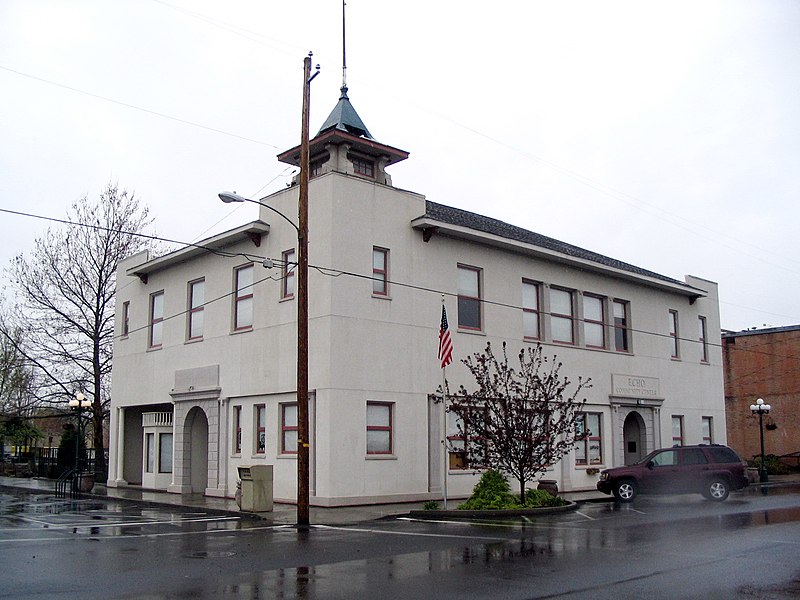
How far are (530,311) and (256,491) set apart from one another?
1288cm

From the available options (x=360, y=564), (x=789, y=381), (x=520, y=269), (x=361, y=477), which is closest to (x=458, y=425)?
(x=361, y=477)

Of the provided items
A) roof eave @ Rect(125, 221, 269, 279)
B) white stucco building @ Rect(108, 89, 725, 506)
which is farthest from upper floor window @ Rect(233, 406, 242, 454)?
roof eave @ Rect(125, 221, 269, 279)

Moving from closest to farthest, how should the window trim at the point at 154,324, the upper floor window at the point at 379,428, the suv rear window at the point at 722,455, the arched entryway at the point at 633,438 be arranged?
1. the upper floor window at the point at 379,428
2. the suv rear window at the point at 722,455
3. the window trim at the point at 154,324
4. the arched entryway at the point at 633,438

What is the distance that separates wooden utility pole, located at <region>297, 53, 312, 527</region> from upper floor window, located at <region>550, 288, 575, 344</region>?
13553 mm

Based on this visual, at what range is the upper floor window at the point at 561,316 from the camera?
3170cm

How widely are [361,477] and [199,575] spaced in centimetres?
1270

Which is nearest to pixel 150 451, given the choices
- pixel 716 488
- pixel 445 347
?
pixel 445 347

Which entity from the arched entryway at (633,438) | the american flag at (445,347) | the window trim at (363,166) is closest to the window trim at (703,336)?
the arched entryway at (633,438)

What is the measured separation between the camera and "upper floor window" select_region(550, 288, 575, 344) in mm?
31703

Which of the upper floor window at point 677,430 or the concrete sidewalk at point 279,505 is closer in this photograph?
the concrete sidewalk at point 279,505

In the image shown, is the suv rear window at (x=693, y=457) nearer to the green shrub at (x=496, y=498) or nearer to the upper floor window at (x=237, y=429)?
the green shrub at (x=496, y=498)

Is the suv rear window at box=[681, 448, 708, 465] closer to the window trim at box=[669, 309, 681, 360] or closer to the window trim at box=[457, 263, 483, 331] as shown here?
the window trim at box=[457, 263, 483, 331]

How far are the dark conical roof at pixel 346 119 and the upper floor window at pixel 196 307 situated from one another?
7294 millimetres

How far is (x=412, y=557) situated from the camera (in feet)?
44.7
